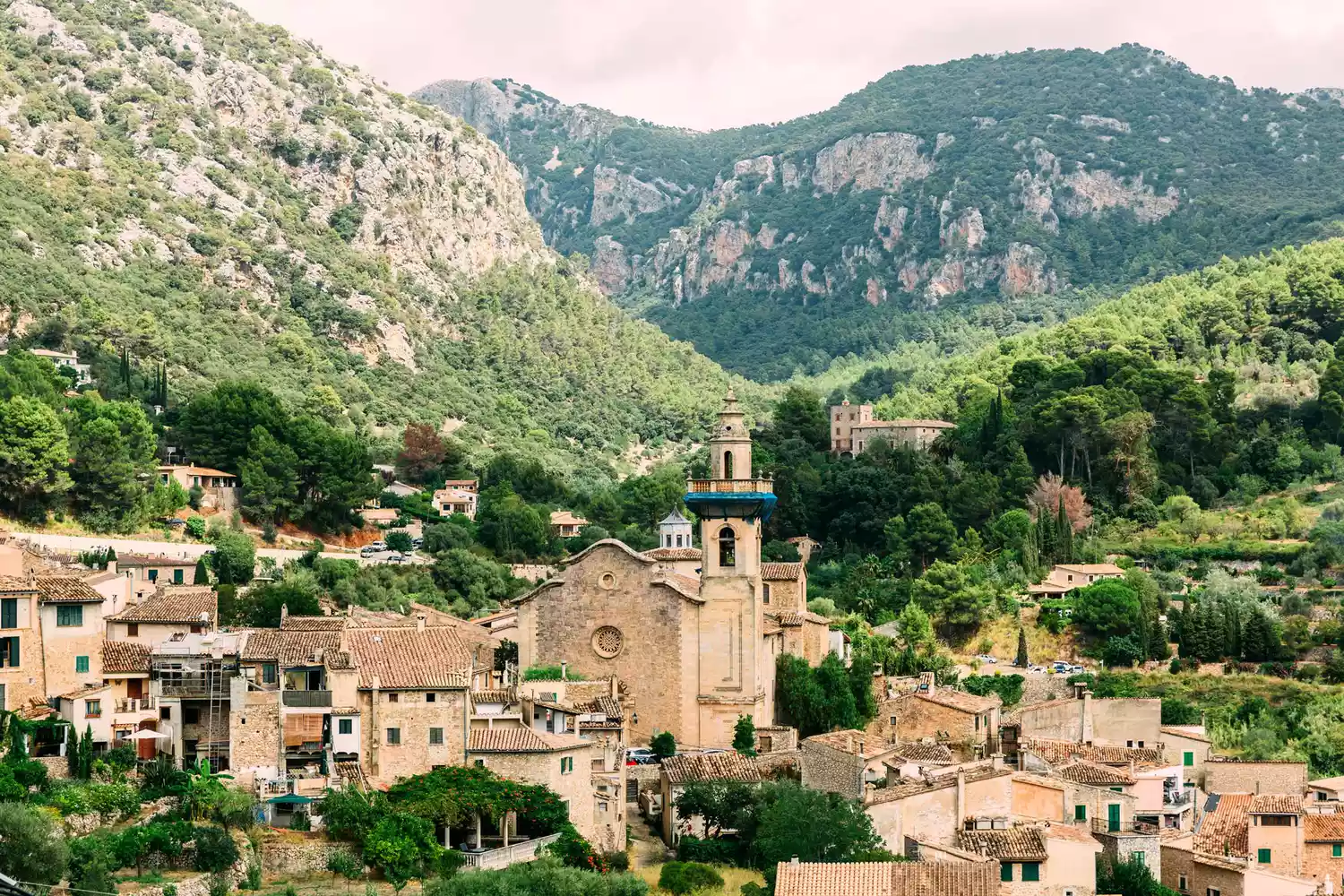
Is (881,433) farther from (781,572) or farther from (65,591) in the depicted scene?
(65,591)

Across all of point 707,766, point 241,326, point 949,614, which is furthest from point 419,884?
point 241,326

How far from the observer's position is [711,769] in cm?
4738

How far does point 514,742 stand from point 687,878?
4.71 meters

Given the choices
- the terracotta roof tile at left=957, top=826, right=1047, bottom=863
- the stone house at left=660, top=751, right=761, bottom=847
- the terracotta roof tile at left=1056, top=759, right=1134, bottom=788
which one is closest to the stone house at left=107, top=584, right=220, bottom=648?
the stone house at left=660, top=751, right=761, bottom=847

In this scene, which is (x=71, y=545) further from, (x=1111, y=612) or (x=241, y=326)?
(x=241, y=326)

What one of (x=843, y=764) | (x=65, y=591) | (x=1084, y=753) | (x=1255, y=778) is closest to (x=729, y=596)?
(x=843, y=764)

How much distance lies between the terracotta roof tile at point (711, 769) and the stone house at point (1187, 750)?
1335 centimetres

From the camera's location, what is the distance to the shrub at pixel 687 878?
4091cm

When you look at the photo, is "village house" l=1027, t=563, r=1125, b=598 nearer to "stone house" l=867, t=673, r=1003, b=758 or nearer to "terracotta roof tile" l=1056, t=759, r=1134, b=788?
"stone house" l=867, t=673, r=1003, b=758

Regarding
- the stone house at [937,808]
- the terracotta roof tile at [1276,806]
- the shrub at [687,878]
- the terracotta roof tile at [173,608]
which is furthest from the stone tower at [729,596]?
the terracotta roof tile at [1276,806]

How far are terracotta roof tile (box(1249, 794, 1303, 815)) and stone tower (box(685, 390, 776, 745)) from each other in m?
12.9

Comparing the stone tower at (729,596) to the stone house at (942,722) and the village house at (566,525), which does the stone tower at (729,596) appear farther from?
the village house at (566,525)

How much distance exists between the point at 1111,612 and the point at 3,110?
7749cm

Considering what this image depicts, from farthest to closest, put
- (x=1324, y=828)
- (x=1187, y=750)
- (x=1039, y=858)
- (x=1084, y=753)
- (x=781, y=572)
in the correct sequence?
(x=781, y=572) → (x=1187, y=750) → (x=1084, y=753) → (x=1324, y=828) → (x=1039, y=858)
